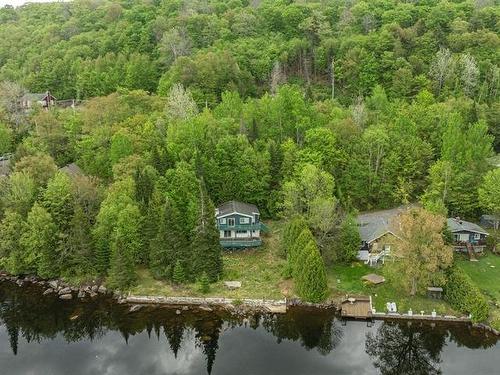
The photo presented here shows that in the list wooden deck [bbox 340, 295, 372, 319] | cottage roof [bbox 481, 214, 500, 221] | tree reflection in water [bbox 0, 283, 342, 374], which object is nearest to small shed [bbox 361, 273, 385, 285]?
wooden deck [bbox 340, 295, 372, 319]

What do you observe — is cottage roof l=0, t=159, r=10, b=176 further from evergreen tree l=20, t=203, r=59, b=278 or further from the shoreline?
the shoreline

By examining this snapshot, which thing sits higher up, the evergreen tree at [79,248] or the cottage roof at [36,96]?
the cottage roof at [36,96]

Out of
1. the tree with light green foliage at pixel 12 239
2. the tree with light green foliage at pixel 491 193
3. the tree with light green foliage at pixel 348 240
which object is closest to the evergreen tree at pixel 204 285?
the tree with light green foliage at pixel 348 240

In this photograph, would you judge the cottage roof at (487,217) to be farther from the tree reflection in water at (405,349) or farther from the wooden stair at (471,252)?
the tree reflection in water at (405,349)

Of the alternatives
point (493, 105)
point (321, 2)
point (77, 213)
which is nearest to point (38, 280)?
point (77, 213)

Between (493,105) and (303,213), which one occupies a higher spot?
(493,105)

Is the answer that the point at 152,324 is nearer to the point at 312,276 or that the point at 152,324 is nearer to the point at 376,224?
the point at 312,276

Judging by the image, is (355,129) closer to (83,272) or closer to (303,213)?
(303,213)
